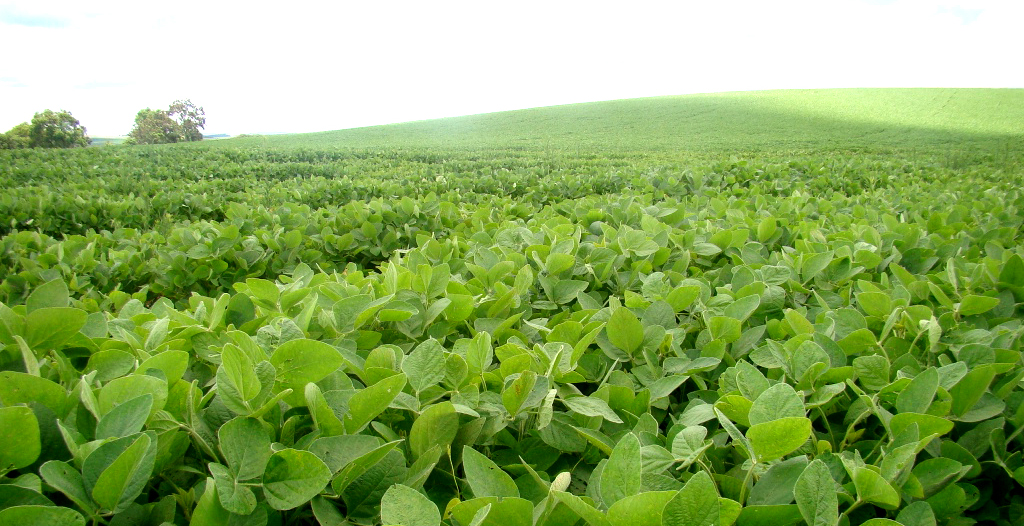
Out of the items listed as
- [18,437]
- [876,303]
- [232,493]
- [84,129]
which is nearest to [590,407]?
[232,493]

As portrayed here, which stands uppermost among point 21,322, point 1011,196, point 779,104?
point 779,104

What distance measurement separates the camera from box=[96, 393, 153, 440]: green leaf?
28.3 inches

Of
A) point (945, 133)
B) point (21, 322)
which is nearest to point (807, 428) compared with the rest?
point (21, 322)

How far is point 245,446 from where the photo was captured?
0.73 meters

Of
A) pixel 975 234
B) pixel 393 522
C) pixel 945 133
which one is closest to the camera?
pixel 393 522

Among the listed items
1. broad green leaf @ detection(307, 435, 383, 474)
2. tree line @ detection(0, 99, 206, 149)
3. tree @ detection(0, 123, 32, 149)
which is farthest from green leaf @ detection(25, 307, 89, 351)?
tree @ detection(0, 123, 32, 149)

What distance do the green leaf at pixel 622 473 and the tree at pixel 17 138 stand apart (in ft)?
205

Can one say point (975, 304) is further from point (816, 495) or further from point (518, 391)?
point (518, 391)

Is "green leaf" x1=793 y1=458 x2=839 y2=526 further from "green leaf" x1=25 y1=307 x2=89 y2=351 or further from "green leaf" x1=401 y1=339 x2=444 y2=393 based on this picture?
"green leaf" x1=25 y1=307 x2=89 y2=351

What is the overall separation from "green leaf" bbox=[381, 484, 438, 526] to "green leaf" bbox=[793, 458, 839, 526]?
0.48 meters

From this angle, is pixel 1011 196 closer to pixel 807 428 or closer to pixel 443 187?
pixel 807 428

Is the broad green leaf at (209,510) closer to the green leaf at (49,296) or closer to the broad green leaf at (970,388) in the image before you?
the green leaf at (49,296)

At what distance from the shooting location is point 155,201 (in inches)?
233

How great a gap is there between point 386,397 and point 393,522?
0.23 m
